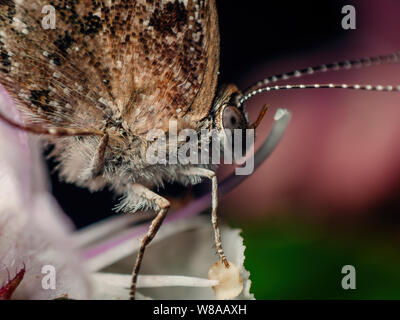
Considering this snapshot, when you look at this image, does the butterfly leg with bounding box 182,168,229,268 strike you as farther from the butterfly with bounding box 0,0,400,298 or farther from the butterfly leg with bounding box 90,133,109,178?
the butterfly leg with bounding box 90,133,109,178

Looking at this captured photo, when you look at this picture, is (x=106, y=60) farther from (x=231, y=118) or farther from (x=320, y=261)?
(x=320, y=261)

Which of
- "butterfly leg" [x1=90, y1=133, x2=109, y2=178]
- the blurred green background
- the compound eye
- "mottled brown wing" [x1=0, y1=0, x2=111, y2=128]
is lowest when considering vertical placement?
the blurred green background

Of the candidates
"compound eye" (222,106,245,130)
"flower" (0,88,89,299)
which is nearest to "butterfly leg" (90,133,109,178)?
"flower" (0,88,89,299)

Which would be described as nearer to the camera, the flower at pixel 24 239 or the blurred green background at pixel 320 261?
the flower at pixel 24 239

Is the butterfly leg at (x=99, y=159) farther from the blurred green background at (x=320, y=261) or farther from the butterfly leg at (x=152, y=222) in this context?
the blurred green background at (x=320, y=261)

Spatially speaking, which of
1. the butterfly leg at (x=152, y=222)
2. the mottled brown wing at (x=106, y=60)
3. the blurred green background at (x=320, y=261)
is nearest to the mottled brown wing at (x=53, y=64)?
the mottled brown wing at (x=106, y=60)

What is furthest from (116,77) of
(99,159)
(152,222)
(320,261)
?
(320,261)

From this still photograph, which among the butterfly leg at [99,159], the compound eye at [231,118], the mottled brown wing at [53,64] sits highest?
the mottled brown wing at [53,64]
